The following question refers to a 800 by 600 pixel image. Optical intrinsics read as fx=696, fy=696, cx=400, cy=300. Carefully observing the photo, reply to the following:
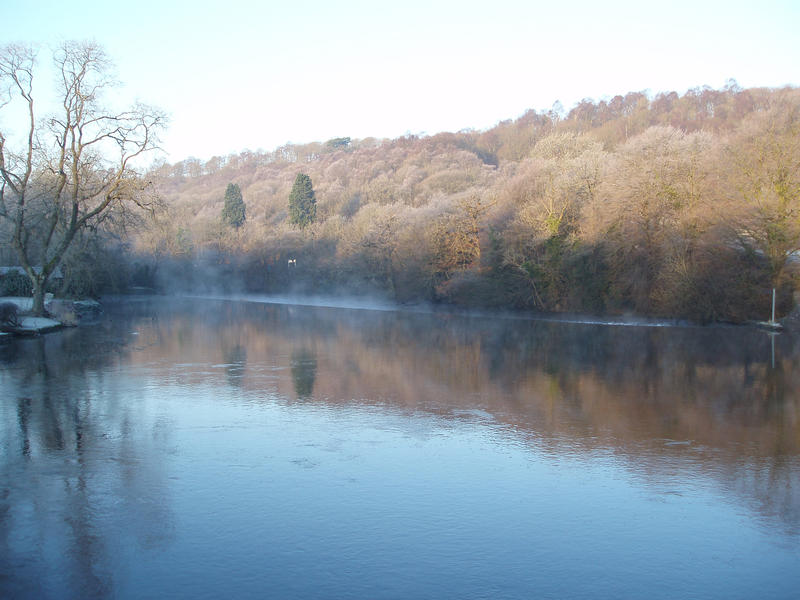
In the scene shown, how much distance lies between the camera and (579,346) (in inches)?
784

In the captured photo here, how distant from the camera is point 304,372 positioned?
1455 cm

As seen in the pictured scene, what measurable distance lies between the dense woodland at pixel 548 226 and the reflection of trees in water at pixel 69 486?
19374mm

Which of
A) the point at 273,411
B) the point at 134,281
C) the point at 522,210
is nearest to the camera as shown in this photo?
the point at 273,411

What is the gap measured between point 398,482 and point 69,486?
3238 millimetres

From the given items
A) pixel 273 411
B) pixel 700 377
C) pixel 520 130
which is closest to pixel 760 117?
pixel 700 377

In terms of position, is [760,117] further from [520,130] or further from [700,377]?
[520,130]

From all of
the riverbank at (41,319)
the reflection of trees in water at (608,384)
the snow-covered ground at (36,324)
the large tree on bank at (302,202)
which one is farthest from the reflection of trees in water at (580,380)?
the large tree on bank at (302,202)

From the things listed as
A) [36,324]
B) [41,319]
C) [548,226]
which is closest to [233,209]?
[548,226]

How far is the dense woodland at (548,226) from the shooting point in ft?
88.7

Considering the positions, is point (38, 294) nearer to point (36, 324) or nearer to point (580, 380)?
point (36, 324)

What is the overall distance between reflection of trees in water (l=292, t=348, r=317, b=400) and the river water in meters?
0.11

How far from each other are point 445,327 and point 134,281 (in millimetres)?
45947

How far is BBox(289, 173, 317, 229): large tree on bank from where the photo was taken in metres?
72.4

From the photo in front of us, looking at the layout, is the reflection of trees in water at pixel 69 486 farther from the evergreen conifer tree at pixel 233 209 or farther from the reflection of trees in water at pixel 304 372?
the evergreen conifer tree at pixel 233 209
